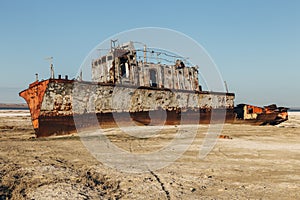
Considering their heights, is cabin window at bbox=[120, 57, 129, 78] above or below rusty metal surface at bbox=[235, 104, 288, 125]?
above

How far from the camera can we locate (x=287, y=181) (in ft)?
12.8

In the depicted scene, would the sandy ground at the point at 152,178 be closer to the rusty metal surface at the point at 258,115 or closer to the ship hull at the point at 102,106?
the ship hull at the point at 102,106

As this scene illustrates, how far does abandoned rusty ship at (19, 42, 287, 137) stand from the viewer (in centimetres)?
938

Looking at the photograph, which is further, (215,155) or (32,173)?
(215,155)

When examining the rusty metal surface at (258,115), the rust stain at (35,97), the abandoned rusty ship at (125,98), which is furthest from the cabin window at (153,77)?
the rust stain at (35,97)

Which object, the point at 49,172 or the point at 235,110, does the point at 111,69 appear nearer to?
the point at 235,110

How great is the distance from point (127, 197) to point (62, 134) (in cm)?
689

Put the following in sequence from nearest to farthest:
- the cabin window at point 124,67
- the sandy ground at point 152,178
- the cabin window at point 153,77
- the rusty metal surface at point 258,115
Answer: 1. the sandy ground at point 152,178
2. the cabin window at point 124,67
3. the cabin window at point 153,77
4. the rusty metal surface at point 258,115

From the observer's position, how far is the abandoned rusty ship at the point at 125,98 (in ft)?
30.8

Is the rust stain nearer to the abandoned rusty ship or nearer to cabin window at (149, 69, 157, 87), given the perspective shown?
the abandoned rusty ship

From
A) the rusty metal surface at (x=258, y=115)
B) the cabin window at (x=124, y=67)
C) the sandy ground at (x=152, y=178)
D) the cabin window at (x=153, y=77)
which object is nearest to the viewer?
the sandy ground at (x=152, y=178)

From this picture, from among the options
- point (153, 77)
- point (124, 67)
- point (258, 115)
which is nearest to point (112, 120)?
point (124, 67)

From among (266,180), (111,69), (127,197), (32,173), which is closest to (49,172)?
(32,173)

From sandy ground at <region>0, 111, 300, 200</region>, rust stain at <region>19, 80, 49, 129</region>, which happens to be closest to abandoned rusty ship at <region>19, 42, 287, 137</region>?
rust stain at <region>19, 80, 49, 129</region>
